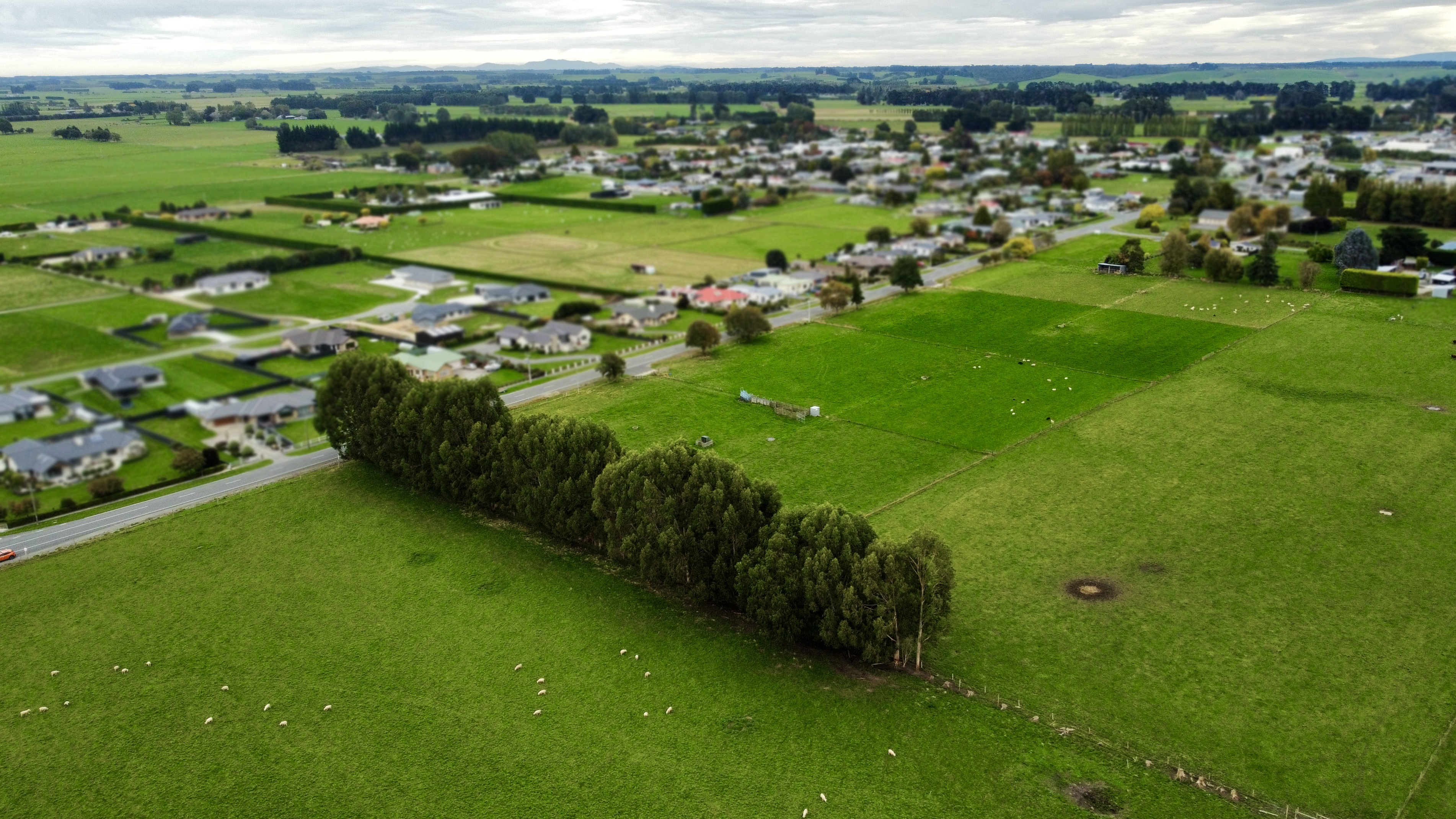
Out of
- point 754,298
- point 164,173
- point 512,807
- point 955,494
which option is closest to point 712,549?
point 512,807

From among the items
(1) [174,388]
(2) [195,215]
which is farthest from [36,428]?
Answer: (2) [195,215]

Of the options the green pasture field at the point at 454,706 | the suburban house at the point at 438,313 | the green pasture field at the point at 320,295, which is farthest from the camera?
the suburban house at the point at 438,313

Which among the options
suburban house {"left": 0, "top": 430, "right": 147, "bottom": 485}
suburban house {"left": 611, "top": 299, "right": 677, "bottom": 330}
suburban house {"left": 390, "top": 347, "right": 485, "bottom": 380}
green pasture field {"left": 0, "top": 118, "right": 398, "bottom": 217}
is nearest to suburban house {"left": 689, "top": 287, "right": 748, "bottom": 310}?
suburban house {"left": 611, "top": 299, "right": 677, "bottom": 330}

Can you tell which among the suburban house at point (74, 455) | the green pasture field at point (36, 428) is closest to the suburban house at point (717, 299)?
the suburban house at point (74, 455)

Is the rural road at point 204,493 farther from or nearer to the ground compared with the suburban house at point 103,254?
nearer to the ground

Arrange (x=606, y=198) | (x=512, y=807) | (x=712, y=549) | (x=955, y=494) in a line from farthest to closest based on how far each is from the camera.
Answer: (x=606, y=198) → (x=955, y=494) → (x=712, y=549) → (x=512, y=807)

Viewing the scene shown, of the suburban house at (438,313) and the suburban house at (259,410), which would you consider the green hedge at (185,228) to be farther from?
the suburban house at (438,313)

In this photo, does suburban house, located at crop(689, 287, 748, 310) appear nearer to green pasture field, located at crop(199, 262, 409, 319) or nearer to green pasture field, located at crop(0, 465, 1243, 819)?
green pasture field, located at crop(199, 262, 409, 319)

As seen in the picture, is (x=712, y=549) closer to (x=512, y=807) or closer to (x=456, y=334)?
(x=512, y=807)
